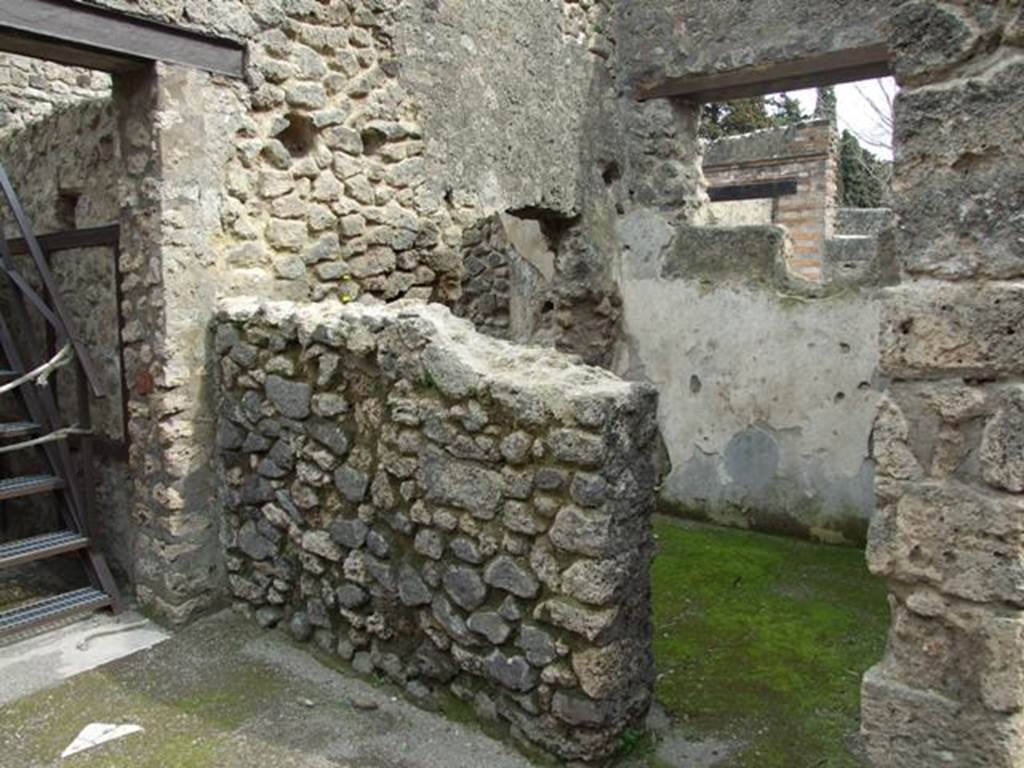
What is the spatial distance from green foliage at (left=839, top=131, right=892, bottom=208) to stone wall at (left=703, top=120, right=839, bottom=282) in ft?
16.2

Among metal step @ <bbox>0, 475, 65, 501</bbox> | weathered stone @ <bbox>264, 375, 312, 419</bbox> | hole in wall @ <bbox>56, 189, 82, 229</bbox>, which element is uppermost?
hole in wall @ <bbox>56, 189, 82, 229</bbox>

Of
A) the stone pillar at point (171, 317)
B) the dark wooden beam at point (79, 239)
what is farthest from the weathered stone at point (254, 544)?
the dark wooden beam at point (79, 239)

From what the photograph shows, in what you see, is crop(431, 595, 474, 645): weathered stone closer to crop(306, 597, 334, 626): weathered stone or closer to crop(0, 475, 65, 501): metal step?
crop(306, 597, 334, 626): weathered stone

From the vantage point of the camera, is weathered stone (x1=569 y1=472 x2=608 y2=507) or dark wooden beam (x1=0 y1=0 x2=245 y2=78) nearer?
weathered stone (x1=569 y1=472 x2=608 y2=507)

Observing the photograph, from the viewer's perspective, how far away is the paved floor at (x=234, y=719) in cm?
290

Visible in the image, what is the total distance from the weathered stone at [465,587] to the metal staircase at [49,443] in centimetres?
179

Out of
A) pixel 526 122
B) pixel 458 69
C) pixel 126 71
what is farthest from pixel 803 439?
pixel 126 71

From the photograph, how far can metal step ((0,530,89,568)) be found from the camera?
3.75 meters

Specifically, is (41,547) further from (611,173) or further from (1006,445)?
(611,173)

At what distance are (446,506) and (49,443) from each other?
219cm

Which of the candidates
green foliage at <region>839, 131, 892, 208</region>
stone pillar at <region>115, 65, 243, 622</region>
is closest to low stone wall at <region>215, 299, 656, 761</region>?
stone pillar at <region>115, 65, 243, 622</region>

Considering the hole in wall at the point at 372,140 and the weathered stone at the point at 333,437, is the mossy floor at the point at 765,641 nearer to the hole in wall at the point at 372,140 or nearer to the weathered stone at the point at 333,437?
the weathered stone at the point at 333,437

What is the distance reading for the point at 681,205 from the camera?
6.02 metres

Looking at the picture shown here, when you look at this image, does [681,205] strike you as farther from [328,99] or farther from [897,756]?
[897,756]
